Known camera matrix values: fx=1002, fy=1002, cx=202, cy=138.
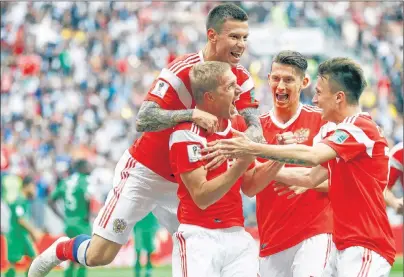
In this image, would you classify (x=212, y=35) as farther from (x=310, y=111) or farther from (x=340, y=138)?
(x=340, y=138)

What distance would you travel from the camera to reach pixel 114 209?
26.0 ft

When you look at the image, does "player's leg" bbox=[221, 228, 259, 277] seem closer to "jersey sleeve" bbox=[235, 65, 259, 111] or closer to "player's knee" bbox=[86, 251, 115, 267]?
"jersey sleeve" bbox=[235, 65, 259, 111]

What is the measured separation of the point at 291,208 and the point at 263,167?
3.43 feet

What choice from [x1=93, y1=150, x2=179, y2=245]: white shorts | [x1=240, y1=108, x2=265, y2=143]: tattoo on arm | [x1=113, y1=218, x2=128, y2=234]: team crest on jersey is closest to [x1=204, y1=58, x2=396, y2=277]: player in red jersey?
[x1=240, y1=108, x2=265, y2=143]: tattoo on arm

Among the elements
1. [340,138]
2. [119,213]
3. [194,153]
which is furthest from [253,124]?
[119,213]

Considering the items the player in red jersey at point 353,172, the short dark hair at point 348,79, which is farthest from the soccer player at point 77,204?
the short dark hair at point 348,79

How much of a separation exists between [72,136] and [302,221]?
15.6 m

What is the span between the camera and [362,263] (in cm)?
625

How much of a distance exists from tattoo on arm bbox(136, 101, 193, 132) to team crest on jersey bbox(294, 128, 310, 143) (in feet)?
3.80

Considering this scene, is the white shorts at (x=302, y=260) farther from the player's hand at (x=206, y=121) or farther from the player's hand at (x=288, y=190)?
the player's hand at (x=206, y=121)

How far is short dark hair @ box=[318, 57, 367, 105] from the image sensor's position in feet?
21.3

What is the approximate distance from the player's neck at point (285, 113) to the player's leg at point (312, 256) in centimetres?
94

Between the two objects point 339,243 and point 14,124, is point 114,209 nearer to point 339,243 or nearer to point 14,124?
point 339,243

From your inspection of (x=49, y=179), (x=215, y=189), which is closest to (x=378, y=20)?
(x=49, y=179)
